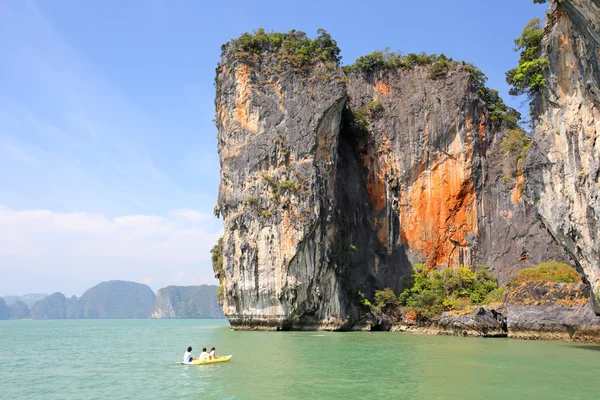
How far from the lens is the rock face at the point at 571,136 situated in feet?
61.6

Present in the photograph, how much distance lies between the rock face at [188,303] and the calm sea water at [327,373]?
524 feet

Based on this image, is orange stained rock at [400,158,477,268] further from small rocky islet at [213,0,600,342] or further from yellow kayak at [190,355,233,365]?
yellow kayak at [190,355,233,365]

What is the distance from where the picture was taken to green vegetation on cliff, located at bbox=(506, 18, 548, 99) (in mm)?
21938

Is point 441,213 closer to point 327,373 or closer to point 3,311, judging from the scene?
point 327,373

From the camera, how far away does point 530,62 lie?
71.1 ft

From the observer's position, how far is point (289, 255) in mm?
34281

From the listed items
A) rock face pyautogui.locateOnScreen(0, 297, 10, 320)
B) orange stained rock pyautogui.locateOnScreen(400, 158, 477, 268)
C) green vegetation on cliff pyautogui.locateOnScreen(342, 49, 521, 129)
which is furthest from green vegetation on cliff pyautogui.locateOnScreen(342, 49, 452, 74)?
rock face pyautogui.locateOnScreen(0, 297, 10, 320)

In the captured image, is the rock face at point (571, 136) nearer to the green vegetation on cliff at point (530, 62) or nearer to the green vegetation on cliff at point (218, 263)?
the green vegetation on cliff at point (530, 62)

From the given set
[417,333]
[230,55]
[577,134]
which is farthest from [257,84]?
[577,134]

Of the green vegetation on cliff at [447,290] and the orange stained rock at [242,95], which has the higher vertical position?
the orange stained rock at [242,95]

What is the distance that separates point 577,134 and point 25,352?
27.7m

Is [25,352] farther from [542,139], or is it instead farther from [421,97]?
[421,97]

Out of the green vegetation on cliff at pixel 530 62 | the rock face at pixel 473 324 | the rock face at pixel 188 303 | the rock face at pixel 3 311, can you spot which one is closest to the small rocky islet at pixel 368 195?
the rock face at pixel 473 324

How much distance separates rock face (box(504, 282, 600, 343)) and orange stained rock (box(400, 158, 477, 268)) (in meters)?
12.1
